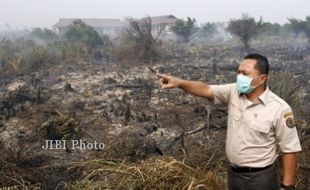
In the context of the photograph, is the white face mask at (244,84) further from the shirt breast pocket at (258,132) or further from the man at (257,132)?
the shirt breast pocket at (258,132)

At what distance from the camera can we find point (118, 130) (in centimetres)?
710

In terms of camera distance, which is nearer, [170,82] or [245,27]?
[170,82]


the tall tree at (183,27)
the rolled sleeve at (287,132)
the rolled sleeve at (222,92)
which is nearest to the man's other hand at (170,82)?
the rolled sleeve at (222,92)

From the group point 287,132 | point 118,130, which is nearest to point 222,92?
point 287,132

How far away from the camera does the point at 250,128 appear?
2.48 m

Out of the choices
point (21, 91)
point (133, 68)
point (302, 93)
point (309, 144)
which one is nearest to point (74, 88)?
point (21, 91)

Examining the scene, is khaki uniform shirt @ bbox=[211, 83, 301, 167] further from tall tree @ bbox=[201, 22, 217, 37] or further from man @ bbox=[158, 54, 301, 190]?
tall tree @ bbox=[201, 22, 217, 37]

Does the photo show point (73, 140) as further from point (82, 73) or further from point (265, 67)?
point (82, 73)

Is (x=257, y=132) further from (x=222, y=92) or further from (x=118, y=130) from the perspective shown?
(x=118, y=130)

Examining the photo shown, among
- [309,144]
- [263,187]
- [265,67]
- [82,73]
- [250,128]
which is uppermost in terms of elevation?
[265,67]

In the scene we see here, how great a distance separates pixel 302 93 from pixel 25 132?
6602 mm

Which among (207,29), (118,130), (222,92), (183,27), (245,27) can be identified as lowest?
(207,29)

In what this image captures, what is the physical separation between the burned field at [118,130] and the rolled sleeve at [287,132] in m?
0.92

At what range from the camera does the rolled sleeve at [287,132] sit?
7.77 ft
